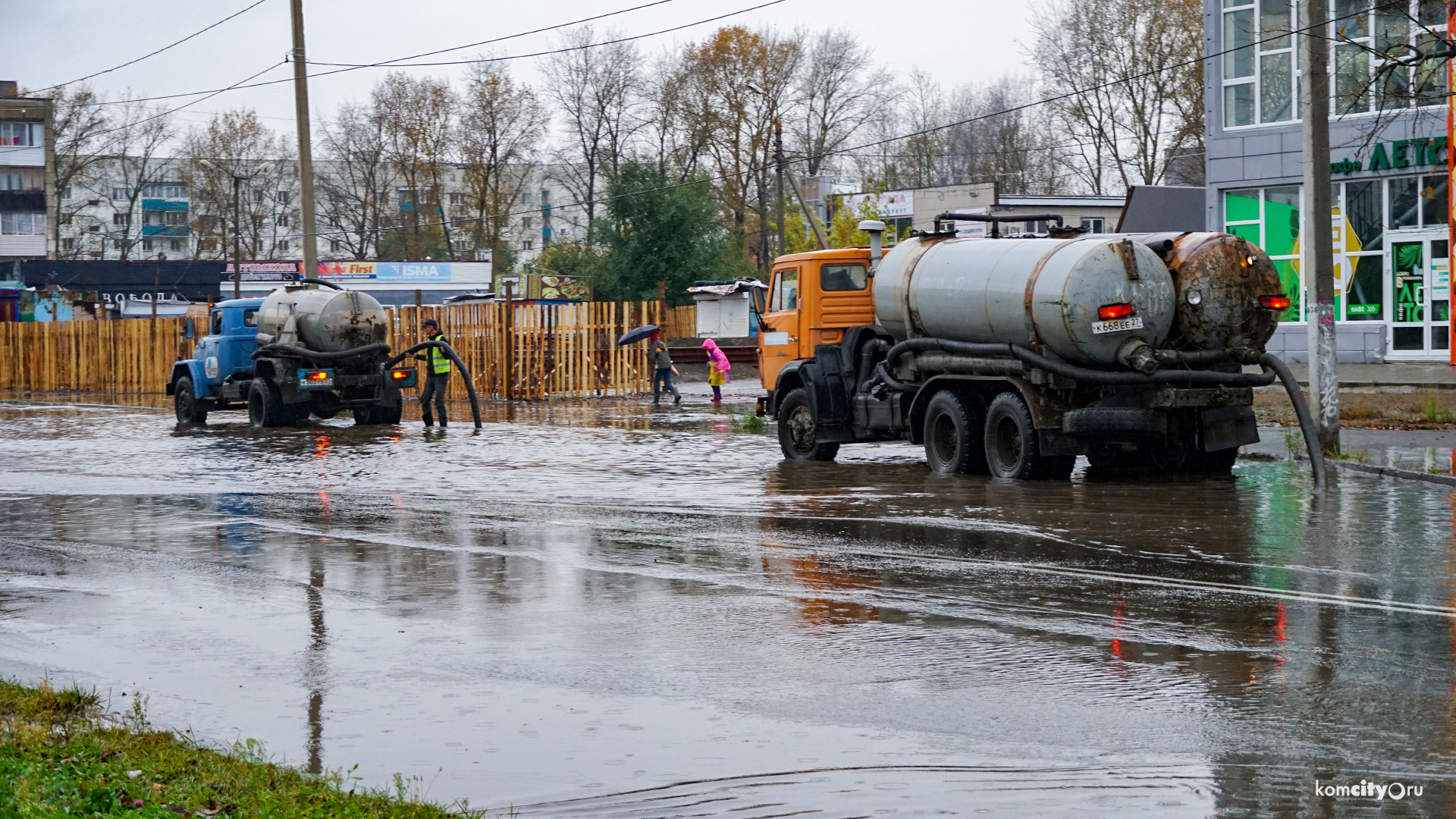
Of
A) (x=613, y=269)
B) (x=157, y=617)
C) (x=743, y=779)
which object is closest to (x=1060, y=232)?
(x=157, y=617)

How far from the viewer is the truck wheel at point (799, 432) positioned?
19.3 m

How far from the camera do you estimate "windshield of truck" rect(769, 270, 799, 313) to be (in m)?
19.8

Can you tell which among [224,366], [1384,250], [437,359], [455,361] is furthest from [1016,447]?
[1384,250]

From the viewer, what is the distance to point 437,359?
92.0 feet

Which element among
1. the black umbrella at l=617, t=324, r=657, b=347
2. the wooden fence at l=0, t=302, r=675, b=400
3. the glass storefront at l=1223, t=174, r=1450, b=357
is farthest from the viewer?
the wooden fence at l=0, t=302, r=675, b=400

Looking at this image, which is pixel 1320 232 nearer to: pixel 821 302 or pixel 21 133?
pixel 821 302

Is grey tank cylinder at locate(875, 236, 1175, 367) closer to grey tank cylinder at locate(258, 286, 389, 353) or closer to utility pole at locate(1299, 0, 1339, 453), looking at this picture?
utility pole at locate(1299, 0, 1339, 453)

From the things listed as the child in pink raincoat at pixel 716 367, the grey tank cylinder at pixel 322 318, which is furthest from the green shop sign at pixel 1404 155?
the grey tank cylinder at pixel 322 318

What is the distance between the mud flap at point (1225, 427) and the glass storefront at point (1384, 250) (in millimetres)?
16331

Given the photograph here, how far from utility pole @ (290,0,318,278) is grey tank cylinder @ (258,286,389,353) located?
4.21m

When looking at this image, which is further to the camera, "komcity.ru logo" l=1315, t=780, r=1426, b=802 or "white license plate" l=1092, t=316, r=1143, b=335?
"white license plate" l=1092, t=316, r=1143, b=335

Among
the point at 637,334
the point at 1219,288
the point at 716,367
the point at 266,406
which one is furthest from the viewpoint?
the point at 637,334

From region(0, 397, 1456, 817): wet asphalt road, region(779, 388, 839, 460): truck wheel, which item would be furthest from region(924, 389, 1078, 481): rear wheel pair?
region(779, 388, 839, 460): truck wheel

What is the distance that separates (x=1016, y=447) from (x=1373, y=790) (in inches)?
445
